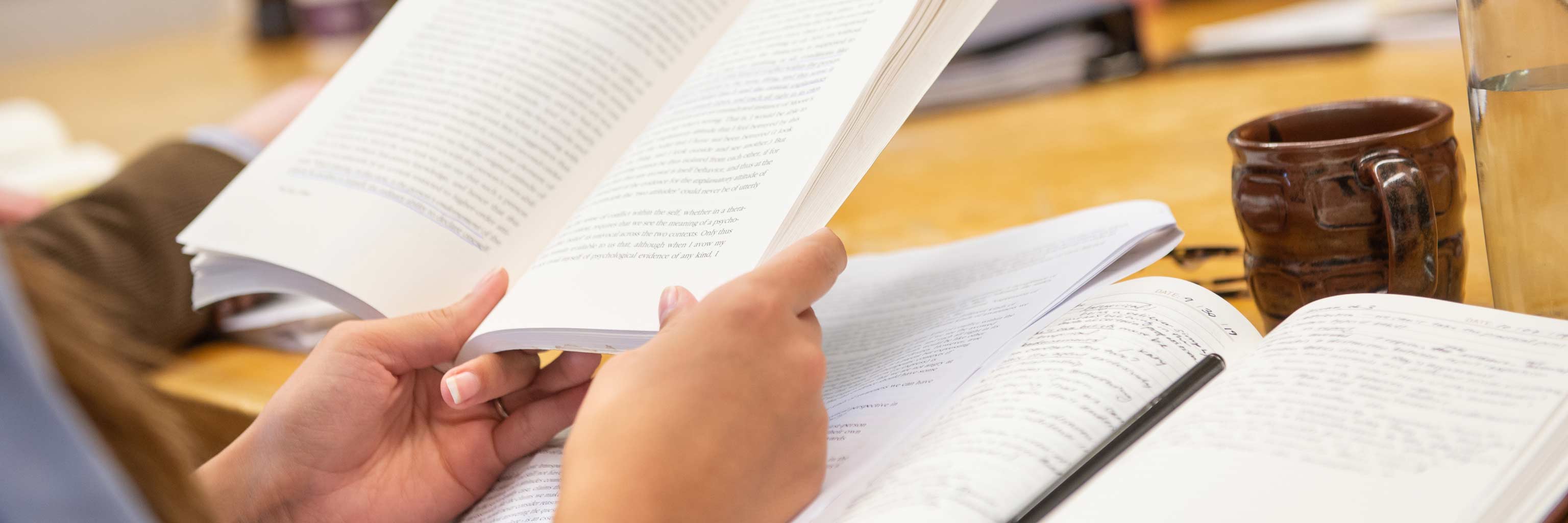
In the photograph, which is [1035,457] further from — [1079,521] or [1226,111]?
[1226,111]

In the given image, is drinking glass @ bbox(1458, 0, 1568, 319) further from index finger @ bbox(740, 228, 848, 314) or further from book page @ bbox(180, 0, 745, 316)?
book page @ bbox(180, 0, 745, 316)

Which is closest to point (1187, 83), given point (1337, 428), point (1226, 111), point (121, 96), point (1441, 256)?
point (1226, 111)

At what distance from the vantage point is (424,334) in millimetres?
544

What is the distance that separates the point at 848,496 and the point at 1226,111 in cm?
74

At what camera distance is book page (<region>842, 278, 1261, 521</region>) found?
14.2 inches

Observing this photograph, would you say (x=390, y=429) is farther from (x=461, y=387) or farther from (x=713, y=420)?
(x=713, y=420)

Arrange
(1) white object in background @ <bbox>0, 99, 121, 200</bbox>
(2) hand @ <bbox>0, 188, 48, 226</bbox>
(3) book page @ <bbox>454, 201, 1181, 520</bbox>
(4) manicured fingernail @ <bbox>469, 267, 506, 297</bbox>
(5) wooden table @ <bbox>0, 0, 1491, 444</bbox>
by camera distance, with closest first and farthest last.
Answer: (3) book page @ <bbox>454, 201, 1181, 520</bbox>
(4) manicured fingernail @ <bbox>469, 267, 506, 297</bbox>
(5) wooden table @ <bbox>0, 0, 1491, 444</bbox>
(2) hand @ <bbox>0, 188, 48, 226</bbox>
(1) white object in background @ <bbox>0, 99, 121, 200</bbox>

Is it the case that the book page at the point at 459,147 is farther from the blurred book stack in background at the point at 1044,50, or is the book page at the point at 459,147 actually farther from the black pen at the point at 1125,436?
the blurred book stack in background at the point at 1044,50

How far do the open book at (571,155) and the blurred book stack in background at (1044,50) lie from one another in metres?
0.65

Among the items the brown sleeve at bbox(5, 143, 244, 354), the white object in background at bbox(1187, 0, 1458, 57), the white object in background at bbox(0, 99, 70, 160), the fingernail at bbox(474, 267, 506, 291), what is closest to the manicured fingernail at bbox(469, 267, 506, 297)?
the fingernail at bbox(474, 267, 506, 291)

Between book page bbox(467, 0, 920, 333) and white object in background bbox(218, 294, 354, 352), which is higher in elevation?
book page bbox(467, 0, 920, 333)

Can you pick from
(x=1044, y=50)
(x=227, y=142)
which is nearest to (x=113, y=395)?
(x=227, y=142)

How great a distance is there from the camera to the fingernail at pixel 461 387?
0.51m

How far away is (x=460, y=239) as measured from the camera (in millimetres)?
600
